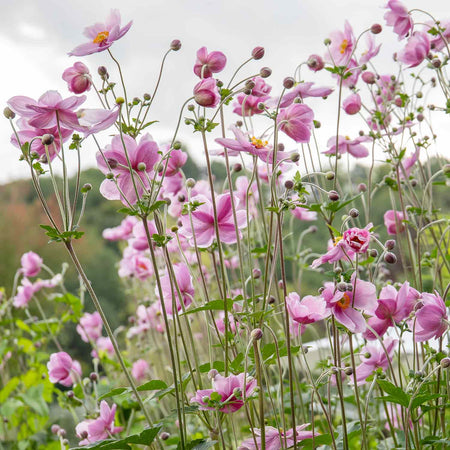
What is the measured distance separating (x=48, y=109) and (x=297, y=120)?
33cm

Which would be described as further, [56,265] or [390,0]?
[56,265]

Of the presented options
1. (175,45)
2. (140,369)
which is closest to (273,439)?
(175,45)

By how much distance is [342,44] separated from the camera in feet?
3.81

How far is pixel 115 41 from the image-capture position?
792 millimetres

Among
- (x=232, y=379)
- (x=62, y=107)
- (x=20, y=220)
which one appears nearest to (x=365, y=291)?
(x=232, y=379)

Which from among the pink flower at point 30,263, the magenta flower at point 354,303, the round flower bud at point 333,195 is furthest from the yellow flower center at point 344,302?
the pink flower at point 30,263

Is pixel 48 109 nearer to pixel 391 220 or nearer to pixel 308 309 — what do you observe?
pixel 308 309

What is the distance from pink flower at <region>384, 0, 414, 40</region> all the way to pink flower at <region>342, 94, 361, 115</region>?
0.45ft

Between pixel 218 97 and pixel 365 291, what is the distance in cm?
32

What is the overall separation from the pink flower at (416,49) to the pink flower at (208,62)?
1.44 ft

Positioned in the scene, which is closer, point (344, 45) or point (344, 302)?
point (344, 302)

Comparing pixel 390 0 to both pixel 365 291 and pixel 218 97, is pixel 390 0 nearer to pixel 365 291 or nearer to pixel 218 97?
pixel 218 97

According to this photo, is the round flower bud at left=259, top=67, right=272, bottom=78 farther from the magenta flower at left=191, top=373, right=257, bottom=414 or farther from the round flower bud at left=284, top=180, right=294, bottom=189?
the magenta flower at left=191, top=373, right=257, bottom=414

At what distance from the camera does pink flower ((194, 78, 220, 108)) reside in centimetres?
81
